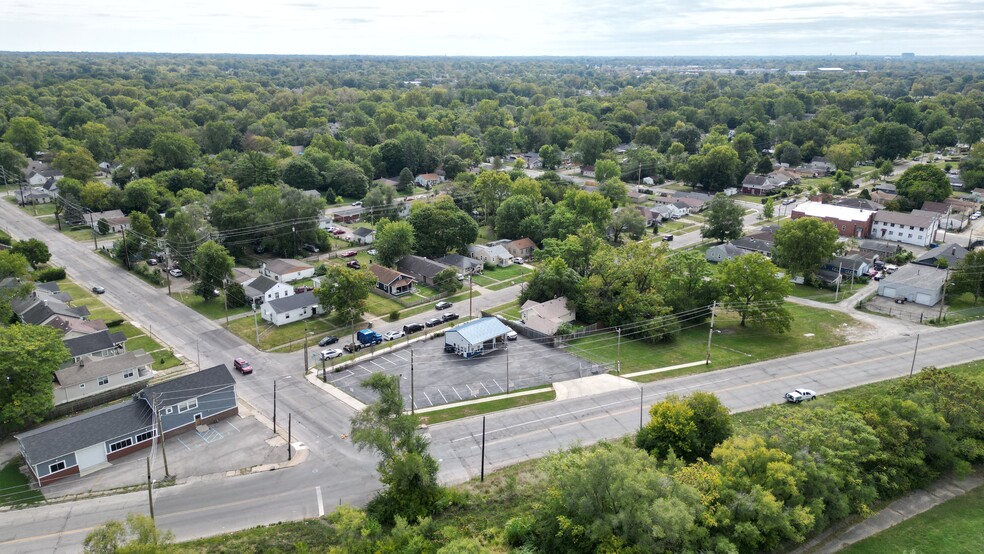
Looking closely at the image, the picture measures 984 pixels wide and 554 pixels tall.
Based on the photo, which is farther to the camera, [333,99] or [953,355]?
[333,99]

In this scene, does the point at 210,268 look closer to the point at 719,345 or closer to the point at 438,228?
the point at 438,228

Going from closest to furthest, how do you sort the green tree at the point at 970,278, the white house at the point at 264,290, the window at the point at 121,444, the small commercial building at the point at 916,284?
the window at the point at 121,444, the white house at the point at 264,290, the green tree at the point at 970,278, the small commercial building at the point at 916,284

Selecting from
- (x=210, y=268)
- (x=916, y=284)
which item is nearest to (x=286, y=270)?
(x=210, y=268)

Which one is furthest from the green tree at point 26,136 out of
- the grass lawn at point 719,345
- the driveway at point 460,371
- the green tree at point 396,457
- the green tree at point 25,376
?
the green tree at point 396,457

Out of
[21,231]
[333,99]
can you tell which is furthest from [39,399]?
[333,99]

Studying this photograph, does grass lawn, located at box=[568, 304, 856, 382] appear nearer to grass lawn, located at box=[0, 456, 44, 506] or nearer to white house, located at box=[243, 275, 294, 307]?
white house, located at box=[243, 275, 294, 307]

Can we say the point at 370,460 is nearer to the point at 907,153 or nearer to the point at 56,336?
the point at 56,336

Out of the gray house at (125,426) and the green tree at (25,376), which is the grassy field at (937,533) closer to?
the gray house at (125,426)
